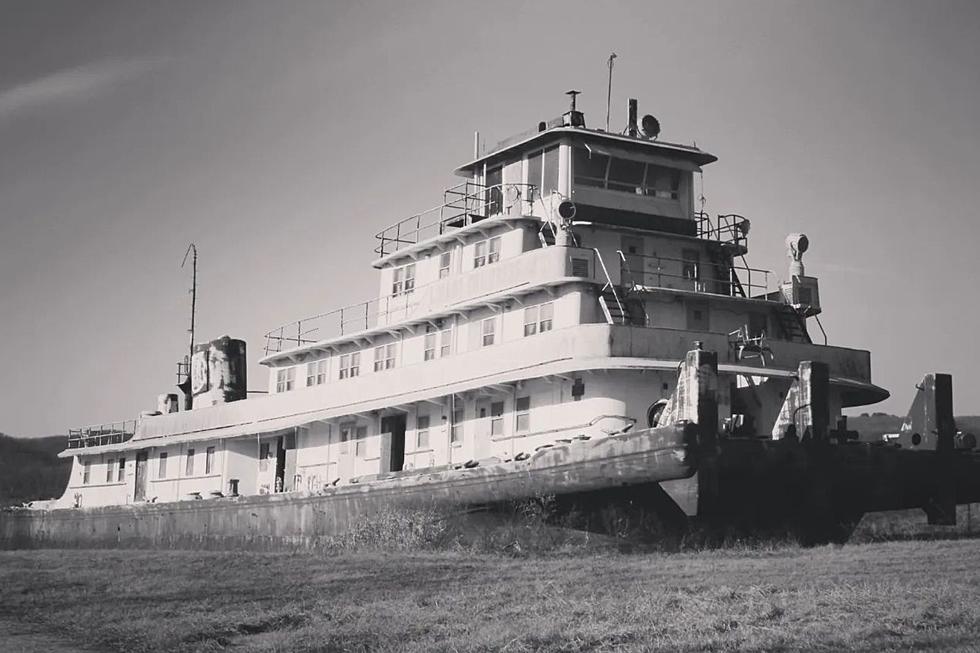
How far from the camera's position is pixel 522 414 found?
22.7 metres

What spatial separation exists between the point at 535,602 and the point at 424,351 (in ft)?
49.7

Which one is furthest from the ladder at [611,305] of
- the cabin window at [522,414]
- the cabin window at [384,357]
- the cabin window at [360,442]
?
the cabin window at [360,442]

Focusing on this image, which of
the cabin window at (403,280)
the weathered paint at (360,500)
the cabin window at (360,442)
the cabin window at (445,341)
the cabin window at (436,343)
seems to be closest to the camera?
the weathered paint at (360,500)

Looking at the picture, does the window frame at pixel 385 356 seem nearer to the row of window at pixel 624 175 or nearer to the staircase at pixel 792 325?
the row of window at pixel 624 175

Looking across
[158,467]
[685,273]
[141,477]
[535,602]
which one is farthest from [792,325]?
[141,477]

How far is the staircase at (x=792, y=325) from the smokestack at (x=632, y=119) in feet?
19.2

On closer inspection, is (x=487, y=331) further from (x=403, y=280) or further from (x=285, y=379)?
(x=285, y=379)

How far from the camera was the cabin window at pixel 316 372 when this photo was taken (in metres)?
30.4

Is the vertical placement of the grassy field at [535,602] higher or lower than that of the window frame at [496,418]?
lower

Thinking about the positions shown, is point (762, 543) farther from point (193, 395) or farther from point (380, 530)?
point (193, 395)

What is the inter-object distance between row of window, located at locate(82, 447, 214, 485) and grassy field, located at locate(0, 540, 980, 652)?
15.3 m

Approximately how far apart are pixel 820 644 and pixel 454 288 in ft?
56.1

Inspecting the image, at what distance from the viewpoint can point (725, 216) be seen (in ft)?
85.4

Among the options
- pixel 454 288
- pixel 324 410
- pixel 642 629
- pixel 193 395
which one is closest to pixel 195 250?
pixel 193 395
